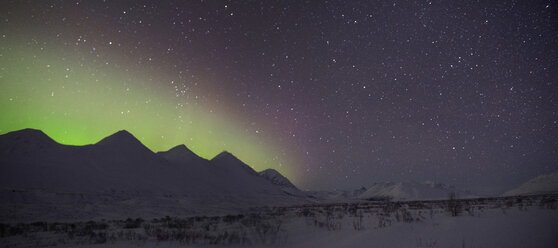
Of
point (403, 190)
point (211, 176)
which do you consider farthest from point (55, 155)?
point (403, 190)

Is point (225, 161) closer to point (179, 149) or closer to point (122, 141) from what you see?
point (179, 149)

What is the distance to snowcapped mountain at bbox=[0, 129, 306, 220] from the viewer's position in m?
41.1

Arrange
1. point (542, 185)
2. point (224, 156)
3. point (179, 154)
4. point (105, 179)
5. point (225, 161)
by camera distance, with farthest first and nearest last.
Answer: point (542, 185) → point (224, 156) → point (225, 161) → point (179, 154) → point (105, 179)

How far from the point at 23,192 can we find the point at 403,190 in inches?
6967

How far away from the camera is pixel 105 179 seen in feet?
184

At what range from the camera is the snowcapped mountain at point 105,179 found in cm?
4109

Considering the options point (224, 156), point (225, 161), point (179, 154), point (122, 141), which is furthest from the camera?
point (224, 156)

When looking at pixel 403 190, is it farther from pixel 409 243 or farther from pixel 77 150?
pixel 409 243

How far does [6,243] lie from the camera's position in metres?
11.6

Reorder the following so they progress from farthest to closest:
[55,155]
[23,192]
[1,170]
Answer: [55,155] → [1,170] → [23,192]

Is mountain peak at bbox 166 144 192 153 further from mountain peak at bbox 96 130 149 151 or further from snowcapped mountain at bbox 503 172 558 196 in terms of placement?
snowcapped mountain at bbox 503 172 558 196

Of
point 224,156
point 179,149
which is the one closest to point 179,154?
point 179,149

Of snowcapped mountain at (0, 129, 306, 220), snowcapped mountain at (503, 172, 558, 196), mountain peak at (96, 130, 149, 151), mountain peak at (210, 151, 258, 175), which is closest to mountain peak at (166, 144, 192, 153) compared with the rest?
snowcapped mountain at (0, 129, 306, 220)

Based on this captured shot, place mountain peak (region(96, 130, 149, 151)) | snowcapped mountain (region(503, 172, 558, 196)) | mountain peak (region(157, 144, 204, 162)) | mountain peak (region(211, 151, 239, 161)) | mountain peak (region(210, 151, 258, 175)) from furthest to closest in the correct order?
1. snowcapped mountain (region(503, 172, 558, 196))
2. mountain peak (region(211, 151, 239, 161))
3. mountain peak (region(210, 151, 258, 175))
4. mountain peak (region(157, 144, 204, 162))
5. mountain peak (region(96, 130, 149, 151))
